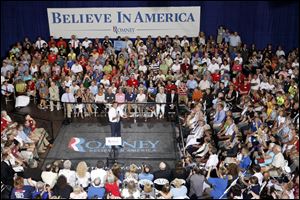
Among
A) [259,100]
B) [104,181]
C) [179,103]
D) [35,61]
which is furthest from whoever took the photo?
[35,61]

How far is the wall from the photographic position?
55.7ft

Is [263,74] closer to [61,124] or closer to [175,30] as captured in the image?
[175,30]

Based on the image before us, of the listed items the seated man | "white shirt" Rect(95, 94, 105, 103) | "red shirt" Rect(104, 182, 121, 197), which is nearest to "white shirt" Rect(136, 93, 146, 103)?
"white shirt" Rect(95, 94, 105, 103)

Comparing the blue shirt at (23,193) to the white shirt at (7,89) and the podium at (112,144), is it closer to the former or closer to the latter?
the podium at (112,144)

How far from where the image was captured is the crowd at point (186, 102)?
331 inches

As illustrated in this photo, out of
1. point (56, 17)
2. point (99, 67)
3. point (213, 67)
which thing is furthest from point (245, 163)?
point (56, 17)

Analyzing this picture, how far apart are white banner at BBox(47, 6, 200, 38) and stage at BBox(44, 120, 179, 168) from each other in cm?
547

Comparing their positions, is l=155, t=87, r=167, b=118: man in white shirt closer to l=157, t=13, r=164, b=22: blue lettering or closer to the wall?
l=157, t=13, r=164, b=22: blue lettering

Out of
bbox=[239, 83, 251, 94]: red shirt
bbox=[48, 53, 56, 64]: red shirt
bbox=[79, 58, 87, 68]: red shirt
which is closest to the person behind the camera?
bbox=[239, 83, 251, 94]: red shirt

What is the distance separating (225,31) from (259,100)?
17.6ft

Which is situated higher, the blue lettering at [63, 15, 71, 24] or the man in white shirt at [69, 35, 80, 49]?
the blue lettering at [63, 15, 71, 24]

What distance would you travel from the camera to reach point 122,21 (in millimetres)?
16938

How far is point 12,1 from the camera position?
16953mm

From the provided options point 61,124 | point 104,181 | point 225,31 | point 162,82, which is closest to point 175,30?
point 225,31
